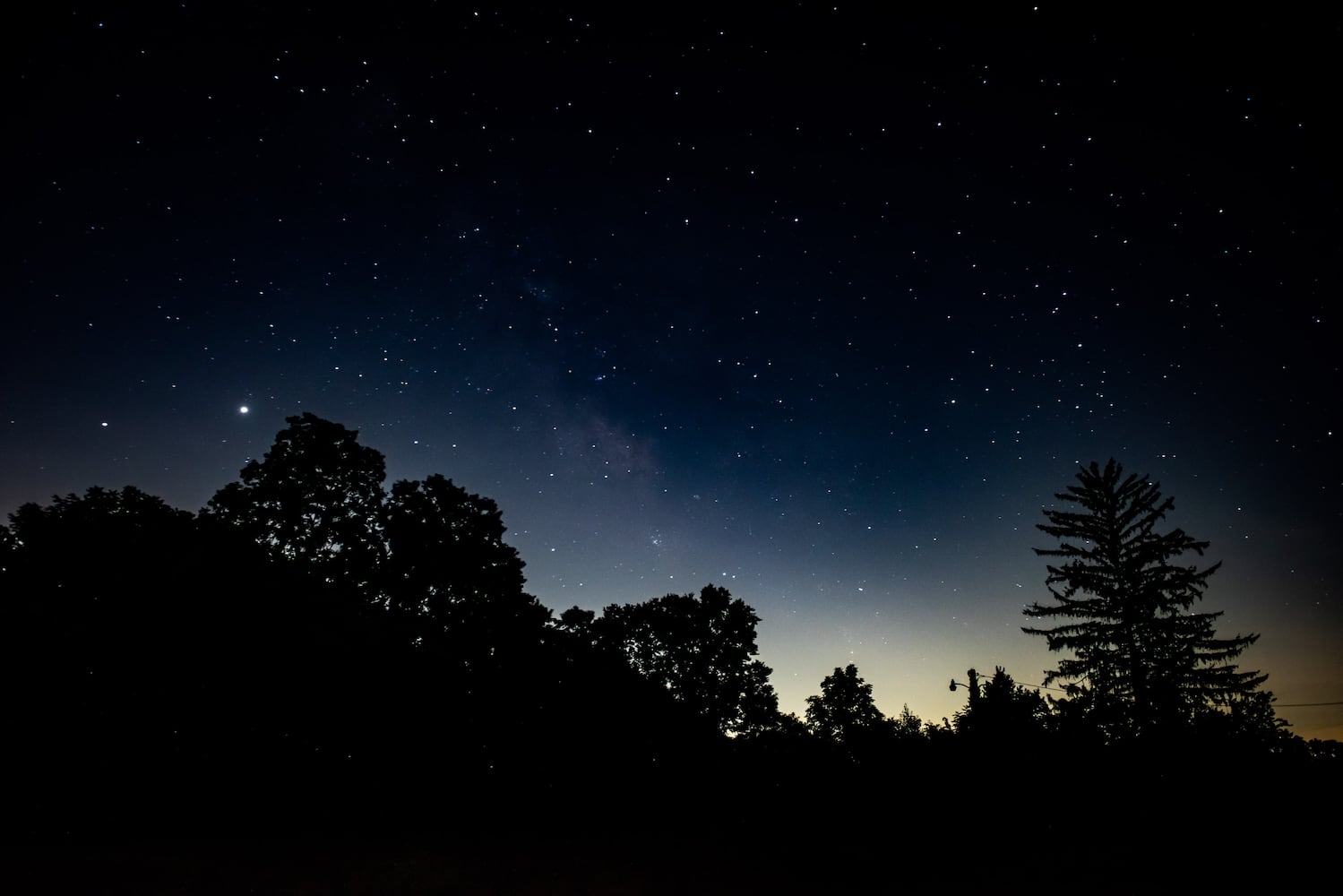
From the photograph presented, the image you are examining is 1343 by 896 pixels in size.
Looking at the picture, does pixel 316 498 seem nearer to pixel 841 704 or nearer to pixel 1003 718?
pixel 1003 718

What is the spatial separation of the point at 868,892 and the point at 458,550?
17.4 m

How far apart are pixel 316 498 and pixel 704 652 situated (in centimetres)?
2584

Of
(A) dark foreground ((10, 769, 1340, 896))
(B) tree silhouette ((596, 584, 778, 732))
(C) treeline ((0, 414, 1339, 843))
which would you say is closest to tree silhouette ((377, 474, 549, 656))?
(C) treeline ((0, 414, 1339, 843))

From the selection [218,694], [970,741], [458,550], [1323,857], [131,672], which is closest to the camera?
[1323,857]

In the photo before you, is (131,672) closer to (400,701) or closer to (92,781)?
(92,781)

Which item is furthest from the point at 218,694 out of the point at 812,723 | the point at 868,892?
the point at 812,723

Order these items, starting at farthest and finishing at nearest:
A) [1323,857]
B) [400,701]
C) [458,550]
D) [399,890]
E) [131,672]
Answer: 1. [458,550]
2. [400,701]
3. [131,672]
4. [399,890]
5. [1323,857]

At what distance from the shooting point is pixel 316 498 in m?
19.7

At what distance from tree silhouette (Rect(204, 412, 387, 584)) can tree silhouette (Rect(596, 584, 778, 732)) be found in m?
17.3

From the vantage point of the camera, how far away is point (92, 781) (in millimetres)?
12000

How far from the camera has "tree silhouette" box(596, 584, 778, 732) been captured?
114 feet

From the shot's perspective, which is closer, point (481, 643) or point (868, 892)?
point (868, 892)

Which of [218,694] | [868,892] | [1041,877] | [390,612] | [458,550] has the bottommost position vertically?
[868,892]

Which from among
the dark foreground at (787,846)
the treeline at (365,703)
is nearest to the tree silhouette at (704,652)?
the treeline at (365,703)
